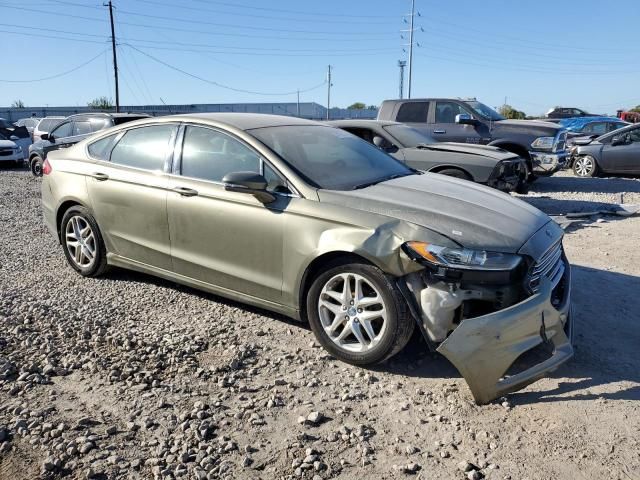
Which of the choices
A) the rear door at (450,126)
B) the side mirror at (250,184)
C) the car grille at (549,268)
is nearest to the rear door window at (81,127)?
the rear door at (450,126)

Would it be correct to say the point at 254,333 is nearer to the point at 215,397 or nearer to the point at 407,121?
the point at 215,397

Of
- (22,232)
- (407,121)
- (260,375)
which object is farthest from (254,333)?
(407,121)

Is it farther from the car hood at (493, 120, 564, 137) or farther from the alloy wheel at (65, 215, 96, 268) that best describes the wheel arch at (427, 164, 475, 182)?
the alloy wheel at (65, 215, 96, 268)

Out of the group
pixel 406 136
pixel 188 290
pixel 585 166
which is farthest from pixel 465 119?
pixel 188 290

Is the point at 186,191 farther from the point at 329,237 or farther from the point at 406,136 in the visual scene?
the point at 406,136

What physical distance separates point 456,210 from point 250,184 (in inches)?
56.5

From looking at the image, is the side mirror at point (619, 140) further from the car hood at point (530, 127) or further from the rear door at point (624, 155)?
the car hood at point (530, 127)

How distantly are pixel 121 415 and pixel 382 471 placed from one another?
149 cm

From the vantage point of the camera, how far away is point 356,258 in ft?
11.3

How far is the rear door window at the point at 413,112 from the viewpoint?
37.8 feet

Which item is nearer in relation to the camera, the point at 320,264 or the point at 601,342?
the point at 320,264

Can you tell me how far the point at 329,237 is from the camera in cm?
352

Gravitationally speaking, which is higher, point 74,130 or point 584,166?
point 74,130

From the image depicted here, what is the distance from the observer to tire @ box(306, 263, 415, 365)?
3320 millimetres
